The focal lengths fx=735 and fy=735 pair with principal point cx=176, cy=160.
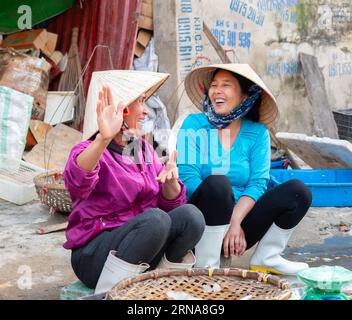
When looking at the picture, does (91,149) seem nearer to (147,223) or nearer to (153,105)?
(147,223)

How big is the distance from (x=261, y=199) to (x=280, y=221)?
0.50 feet

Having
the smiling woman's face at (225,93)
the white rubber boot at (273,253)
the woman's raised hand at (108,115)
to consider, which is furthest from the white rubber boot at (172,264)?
the smiling woman's face at (225,93)

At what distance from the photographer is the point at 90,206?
329cm

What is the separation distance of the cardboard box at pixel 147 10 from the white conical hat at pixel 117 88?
3.60 metres

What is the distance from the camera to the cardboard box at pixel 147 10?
6.99 m

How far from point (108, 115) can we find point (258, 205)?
1.19m

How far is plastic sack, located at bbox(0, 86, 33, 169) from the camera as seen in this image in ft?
20.5

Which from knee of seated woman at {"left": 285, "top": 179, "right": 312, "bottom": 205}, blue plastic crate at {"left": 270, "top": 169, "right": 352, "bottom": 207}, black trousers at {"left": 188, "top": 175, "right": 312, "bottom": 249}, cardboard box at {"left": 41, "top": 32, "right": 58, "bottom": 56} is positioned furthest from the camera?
cardboard box at {"left": 41, "top": 32, "right": 58, "bottom": 56}

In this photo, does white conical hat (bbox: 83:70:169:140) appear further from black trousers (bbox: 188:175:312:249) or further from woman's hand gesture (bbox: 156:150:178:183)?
black trousers (bbox: 188:175:312:249)

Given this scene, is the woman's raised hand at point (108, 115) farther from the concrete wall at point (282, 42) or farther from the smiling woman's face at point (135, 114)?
Result: the concrete wall at point (282, 42)

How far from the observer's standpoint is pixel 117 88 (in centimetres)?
334

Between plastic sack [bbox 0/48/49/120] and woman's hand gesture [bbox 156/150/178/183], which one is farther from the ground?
plastic sack [bbox 0/48/49/120]

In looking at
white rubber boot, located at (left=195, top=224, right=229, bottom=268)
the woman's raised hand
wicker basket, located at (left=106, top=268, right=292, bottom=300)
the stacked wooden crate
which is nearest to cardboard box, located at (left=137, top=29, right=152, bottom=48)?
the stacked wooden crate

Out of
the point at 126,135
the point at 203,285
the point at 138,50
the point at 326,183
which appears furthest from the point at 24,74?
the point at 203,285
